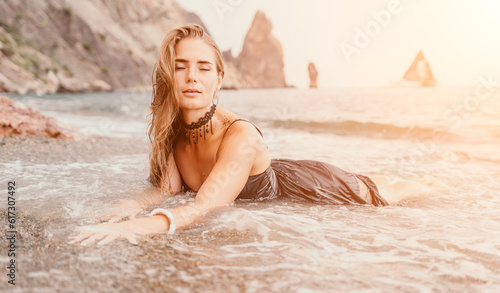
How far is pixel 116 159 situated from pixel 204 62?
382 centimetres

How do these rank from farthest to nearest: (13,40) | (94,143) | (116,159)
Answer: (13,40) → (94,143) → (116,159)

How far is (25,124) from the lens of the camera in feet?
24.4

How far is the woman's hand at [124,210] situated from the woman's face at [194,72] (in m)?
0.96

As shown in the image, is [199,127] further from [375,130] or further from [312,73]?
[312,73]

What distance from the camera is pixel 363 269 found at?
90.2 inches

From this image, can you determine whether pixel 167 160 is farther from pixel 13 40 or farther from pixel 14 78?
pixel 13 40

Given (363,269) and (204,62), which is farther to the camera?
(204,62)

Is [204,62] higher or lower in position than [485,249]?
higher

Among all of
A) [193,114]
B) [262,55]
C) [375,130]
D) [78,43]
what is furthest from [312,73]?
[193,114]

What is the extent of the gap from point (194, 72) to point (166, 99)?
0.37 metres

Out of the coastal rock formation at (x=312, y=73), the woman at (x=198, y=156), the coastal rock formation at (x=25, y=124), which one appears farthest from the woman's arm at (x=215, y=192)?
the coastal rock formation at (x=312, y=73)

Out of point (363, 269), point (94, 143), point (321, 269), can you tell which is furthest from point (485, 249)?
point (94, 143)

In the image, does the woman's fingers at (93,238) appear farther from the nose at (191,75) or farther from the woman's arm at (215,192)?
the nose at (191,75)

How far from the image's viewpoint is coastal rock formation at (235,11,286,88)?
574ft
